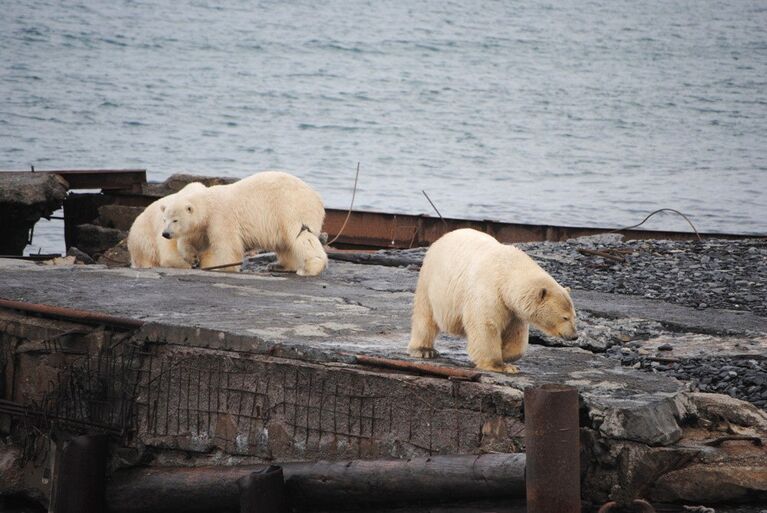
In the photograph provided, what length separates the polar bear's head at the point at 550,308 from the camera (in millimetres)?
6059

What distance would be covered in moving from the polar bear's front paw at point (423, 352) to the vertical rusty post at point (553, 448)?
154 cm

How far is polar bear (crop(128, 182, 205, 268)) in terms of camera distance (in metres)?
10.7

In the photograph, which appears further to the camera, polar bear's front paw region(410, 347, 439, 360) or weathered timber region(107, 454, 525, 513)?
polar bear's front paw region(410, 347, 439, 360)

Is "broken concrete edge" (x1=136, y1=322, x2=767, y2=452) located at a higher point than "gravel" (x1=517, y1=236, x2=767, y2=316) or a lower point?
lower

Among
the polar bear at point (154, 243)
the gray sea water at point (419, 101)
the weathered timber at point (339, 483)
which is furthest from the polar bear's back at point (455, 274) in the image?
the gray sea water at point (419, 101)

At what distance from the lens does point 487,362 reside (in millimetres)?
Answer: 6324

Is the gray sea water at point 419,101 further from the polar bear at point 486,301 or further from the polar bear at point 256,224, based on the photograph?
the polar bear at point 486,301

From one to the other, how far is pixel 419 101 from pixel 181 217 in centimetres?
5960

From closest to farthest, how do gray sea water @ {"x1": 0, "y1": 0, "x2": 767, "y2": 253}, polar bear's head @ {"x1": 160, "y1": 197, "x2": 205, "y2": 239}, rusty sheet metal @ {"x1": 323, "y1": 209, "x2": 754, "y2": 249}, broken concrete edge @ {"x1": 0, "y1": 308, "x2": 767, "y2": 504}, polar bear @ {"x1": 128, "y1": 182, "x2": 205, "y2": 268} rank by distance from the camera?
broken concrete edge @ {"x1": 0, "y1": 308, "x2": 767, "y2": 504} → polar bear's head @ {"x1": 160, "y1": 197, "x2": 205, "y2": 239} → polar bear @ {"x1": 128, "y1": 182, "x2": 205, "y2": 268} → rusty sheet metal @ {"x1": 323, "y1": 209, "x2": 754, "y2": 249} → gray sea water @ {"x1": 0, "y1": 0, "x2": 767, "y2": 253}

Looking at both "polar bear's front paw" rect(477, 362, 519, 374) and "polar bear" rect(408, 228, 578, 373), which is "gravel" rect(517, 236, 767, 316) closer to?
"polar bear" rect(408, 228, 578, 373)

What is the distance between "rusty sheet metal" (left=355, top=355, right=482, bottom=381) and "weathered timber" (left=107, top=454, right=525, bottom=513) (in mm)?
471

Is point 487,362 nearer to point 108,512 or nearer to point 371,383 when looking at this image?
point 371,383

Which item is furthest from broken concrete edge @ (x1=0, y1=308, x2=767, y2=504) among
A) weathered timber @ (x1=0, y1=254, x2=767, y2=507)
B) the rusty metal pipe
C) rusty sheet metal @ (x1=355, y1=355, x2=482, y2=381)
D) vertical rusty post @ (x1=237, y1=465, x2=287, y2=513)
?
the rusty metal pipe

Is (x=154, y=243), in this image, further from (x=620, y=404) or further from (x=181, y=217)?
(x=620, y=404)
